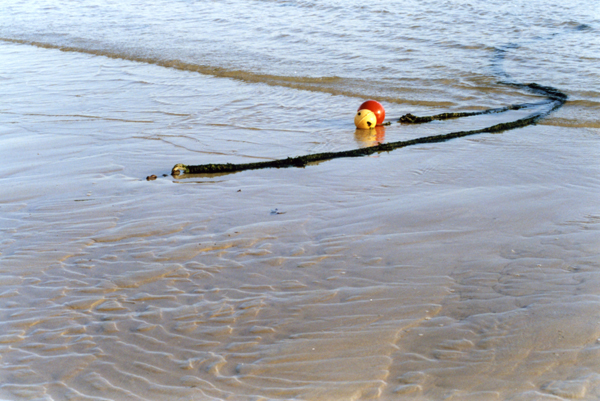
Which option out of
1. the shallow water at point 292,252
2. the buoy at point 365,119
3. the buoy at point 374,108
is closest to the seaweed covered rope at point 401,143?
the shallow water at point 292,252

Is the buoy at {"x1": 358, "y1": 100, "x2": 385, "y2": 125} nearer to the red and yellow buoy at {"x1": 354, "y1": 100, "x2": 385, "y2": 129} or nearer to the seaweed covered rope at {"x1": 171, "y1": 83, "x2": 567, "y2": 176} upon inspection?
the red and yellow buoy at {"x1": 354, "y1": 100, "x2": 385, "y2": 129}

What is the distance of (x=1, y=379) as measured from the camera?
2670 mm

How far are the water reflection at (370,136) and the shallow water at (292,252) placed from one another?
9 cm

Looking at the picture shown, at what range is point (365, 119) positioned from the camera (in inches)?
276

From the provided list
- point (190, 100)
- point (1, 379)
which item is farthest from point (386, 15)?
point (1, 379)

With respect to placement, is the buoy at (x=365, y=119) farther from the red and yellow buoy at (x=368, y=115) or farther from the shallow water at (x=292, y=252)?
the shallow water at (x=292, y=252)

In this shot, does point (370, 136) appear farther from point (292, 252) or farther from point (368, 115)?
point (292, 252)

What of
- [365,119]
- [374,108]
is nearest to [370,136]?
[365,119]

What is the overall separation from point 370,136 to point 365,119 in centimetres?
29

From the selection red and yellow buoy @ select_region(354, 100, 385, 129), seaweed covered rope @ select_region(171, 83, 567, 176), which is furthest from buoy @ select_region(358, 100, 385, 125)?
seaweed covered rope @ select_region(171, 83, 567, 176)

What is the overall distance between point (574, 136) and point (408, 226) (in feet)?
11.8

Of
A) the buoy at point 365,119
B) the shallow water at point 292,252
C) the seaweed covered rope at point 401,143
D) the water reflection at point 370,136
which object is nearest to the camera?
the shallow water at point 292,252

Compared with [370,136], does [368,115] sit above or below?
above

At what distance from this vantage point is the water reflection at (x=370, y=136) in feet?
21.4
